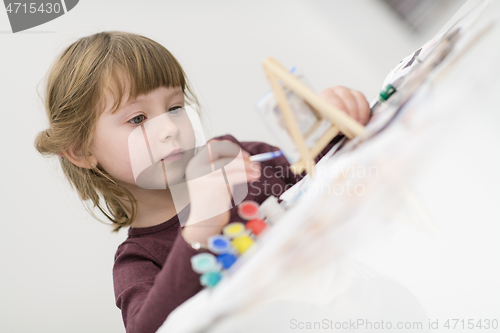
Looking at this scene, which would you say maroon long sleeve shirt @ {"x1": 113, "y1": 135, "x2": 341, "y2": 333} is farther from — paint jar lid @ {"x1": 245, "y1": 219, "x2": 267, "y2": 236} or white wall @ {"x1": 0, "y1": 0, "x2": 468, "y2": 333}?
white wall @ {"x1": 0, "y1": 0, "x2": 468, "y2": 333}

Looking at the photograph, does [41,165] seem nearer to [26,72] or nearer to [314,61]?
[26,72]

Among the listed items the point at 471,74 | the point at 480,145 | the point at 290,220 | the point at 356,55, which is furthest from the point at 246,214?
the point at 356,55

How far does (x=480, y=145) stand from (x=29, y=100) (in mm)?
1037

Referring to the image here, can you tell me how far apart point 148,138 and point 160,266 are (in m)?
0.22

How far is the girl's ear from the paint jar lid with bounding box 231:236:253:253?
45cm

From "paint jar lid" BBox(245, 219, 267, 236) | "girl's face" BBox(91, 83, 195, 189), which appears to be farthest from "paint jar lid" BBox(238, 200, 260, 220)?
"girl's face" BBox(91, 83, 195, 189)

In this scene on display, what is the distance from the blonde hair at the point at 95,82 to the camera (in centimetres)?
59

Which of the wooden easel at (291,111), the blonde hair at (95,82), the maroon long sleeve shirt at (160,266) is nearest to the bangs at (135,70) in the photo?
the blonde hair at (95,82)

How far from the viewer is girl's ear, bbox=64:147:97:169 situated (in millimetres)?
657

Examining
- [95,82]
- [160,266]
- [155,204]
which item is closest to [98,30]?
[95,82]

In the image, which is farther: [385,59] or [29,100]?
[385,59]

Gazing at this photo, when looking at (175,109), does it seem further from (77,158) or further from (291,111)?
(291,111)

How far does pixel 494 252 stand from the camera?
641 mm

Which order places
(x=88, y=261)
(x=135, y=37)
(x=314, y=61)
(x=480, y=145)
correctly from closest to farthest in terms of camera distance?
(x=135, y=37) < (x=480, y=145) < (x=88, y=261) < (x=314, y=61)
